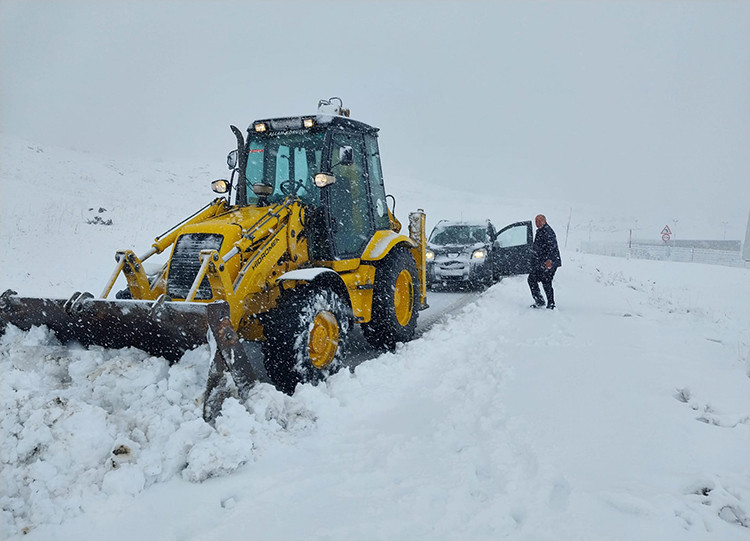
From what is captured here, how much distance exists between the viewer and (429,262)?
1174 centimetres

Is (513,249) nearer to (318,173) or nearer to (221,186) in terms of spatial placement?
(318,173)

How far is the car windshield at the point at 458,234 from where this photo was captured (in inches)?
492

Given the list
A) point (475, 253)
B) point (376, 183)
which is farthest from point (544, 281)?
point (376, 183)

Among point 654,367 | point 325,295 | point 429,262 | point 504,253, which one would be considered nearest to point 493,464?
point 325,295

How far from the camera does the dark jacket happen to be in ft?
27.9

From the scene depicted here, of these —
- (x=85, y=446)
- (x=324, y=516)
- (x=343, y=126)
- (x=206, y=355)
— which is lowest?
(x=324, y=516)

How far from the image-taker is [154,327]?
358 cm

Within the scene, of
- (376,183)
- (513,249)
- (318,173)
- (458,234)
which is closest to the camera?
(318,173)

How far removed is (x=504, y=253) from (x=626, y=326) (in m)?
5.74

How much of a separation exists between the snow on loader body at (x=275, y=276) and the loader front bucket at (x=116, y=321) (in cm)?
1

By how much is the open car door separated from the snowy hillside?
260 inches

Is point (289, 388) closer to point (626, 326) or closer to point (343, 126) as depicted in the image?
point (343, 126)

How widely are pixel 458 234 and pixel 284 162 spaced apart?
25.8 feet

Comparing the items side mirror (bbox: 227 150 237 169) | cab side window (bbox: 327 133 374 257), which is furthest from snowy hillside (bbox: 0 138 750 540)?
side mirror (bbox: 227 150 237 169)
